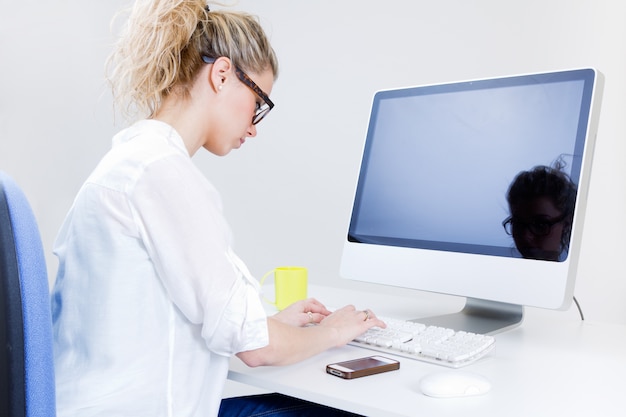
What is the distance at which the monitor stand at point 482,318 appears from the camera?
4.10 ft

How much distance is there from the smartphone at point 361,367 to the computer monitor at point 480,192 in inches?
12.3

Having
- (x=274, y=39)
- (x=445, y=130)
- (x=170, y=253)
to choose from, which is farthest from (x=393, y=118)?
(x=274, y=39)

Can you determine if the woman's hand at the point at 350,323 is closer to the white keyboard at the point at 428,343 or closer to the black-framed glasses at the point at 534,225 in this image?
the white keyboard at the point at 428,343

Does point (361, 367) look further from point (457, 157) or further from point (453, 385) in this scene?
point (457, 157)

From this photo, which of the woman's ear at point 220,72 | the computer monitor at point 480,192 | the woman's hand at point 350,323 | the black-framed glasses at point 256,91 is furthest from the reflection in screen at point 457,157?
the woman's ear at point 220,72

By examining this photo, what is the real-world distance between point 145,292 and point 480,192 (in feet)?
2.31

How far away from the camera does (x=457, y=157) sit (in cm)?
131

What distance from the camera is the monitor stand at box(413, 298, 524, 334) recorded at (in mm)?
1250

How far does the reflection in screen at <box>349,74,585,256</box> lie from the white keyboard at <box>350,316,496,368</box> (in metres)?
0.22

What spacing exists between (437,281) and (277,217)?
5.37ft

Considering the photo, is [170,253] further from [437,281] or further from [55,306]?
[437,281]

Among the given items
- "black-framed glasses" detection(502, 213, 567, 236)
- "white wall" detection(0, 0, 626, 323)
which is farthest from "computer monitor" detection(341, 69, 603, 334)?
"white wall" detection(0, 0, 626, 323)

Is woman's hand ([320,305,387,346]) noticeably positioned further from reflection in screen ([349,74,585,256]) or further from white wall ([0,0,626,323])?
white wall ([0,0,626,323])

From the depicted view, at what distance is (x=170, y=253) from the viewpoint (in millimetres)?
870
